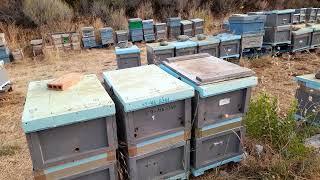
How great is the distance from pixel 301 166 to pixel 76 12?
40.8 feet

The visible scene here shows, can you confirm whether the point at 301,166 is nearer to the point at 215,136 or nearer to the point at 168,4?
the point at 215,136

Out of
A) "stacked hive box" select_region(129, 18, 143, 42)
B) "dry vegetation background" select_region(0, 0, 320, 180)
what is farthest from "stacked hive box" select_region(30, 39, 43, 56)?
"stacked hive box" select_region(129, 18, 143, 42)

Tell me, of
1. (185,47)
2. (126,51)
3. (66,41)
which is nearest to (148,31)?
(66,41)

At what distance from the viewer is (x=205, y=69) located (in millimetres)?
3410

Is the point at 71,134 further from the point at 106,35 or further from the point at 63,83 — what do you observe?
the point at 106,35

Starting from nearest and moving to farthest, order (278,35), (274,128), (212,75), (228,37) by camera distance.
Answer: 1. (212,75)
2. (274,128)
3. (228,37)
4. (278,35)

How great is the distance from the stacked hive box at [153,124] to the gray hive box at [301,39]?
6777mm

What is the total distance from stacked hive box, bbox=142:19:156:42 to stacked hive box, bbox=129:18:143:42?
0.50ft

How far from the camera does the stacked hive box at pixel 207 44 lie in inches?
260

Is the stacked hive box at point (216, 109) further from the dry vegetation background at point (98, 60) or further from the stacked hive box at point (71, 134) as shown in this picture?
the stacked hive box at point (71, 134)

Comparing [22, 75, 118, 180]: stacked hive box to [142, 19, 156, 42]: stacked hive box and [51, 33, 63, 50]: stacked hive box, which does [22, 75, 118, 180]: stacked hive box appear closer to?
[51, 33, 63, 50]: stacked hive box

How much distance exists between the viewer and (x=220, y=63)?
3629 mm

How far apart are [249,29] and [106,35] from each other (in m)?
5.38

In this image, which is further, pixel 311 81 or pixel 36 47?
pixel 36 47
